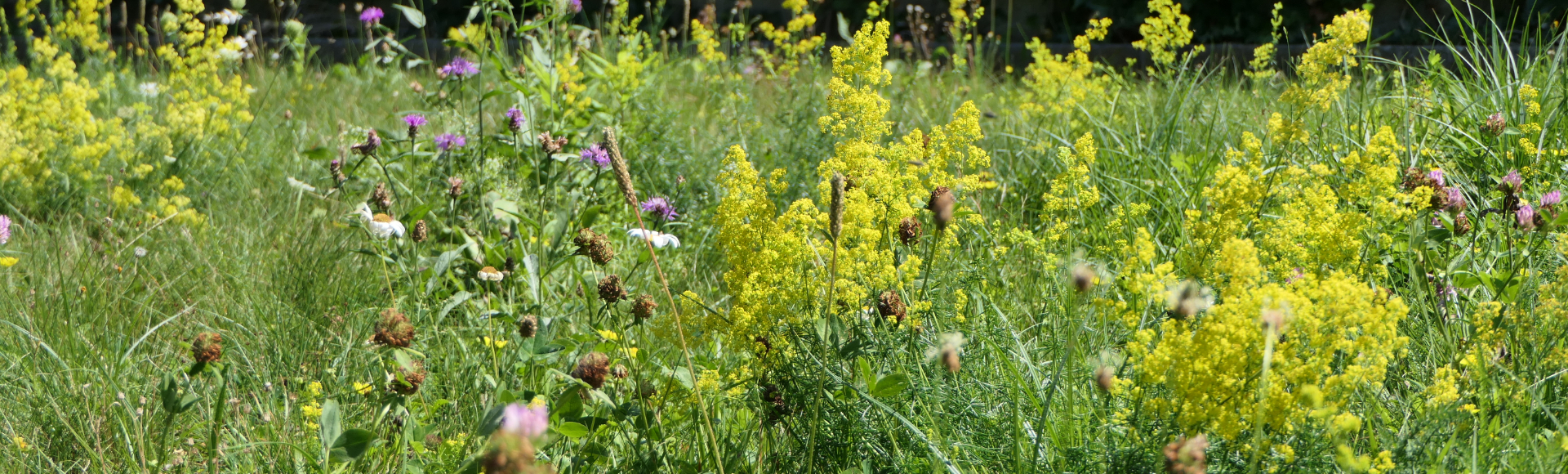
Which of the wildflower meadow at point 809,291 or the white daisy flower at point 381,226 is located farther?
the white daisy flower at point 381,226

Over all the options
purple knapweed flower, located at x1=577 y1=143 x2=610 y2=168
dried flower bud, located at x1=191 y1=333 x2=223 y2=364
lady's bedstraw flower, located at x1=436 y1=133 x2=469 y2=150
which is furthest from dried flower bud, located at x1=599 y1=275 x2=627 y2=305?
lady's bedstraw flower, located at x1=436 y1=133 x2=469 y2=150

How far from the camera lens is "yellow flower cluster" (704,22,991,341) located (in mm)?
1417

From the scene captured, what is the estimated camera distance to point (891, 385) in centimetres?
138

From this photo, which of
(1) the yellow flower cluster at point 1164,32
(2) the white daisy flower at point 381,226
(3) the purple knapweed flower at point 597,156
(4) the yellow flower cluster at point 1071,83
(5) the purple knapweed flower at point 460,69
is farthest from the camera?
(4) the yellow flower cluster at point 1071,83

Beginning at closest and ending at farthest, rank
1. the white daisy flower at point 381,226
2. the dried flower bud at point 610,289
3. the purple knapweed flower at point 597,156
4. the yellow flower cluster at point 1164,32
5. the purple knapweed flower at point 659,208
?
the dried flower bud at point 610,289 < the white daisy flower at point 381,226 < the purple knapweed flower at point 659,208 < the purple knapweed flower at point 597,156 < the yellow flower cluster at point 1164,32

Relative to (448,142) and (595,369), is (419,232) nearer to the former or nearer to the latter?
(595,369)

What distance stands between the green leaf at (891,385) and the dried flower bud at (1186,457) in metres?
0.40

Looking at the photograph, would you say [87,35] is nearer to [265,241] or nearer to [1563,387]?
[265,241]

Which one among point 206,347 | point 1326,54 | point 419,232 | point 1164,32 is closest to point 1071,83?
point 1164,32

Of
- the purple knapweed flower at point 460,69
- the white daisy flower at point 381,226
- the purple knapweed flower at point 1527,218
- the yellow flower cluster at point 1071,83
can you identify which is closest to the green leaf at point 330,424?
the white daisy flower at point 381,226

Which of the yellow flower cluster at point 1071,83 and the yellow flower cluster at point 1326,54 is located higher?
the yellow flower cluster at point 1326,54

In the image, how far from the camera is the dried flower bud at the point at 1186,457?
92cm

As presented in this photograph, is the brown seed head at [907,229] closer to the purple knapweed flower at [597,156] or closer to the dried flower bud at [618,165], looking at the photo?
the dried flower bud at [618,165]

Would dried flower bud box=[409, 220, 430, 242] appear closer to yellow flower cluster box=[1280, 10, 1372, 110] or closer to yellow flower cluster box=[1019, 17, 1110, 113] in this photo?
yellow flower cluster box=[1280, 10, 1372, 110]
